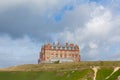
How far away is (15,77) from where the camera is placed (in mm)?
151250

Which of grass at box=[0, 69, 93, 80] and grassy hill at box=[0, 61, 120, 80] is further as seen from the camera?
grass at box=[0, 69, 93, 80]

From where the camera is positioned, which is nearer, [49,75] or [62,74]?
[62,74]

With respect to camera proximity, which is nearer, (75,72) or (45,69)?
(75,72)

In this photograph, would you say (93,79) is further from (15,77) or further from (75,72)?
(15,77)

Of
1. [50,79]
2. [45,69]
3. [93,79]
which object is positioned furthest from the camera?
[45,69]

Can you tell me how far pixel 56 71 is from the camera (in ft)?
495

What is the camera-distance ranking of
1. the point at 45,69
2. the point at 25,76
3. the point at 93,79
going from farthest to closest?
the point at 45,69 → the point at 25,76 → the point at 93,79

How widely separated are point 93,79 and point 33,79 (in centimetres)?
2848

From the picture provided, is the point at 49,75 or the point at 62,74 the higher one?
the point at 62,74

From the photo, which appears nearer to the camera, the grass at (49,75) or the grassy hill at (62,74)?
the grassy hill at (62,74)

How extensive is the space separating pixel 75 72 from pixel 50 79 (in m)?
11.2

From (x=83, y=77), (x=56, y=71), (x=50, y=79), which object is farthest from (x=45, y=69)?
(x=83, y=77)

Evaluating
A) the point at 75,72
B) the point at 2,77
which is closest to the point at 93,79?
the point at 75,72

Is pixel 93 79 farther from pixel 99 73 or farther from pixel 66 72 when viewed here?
pixel 66 72
